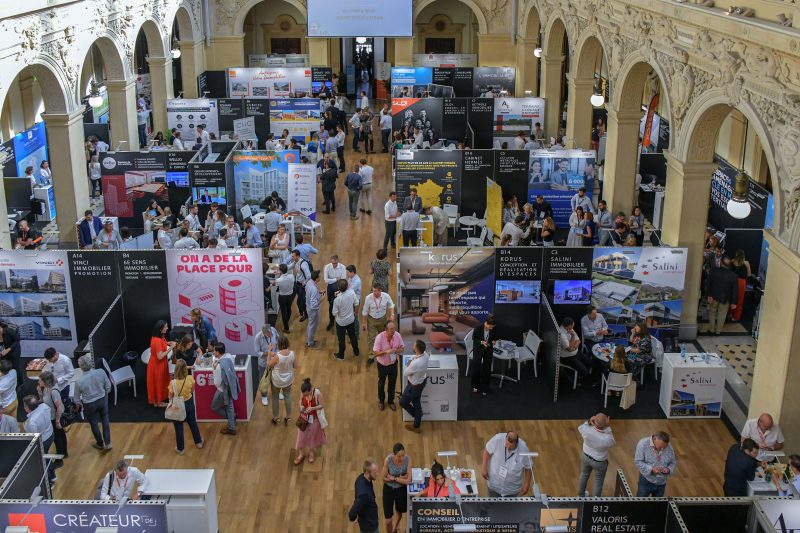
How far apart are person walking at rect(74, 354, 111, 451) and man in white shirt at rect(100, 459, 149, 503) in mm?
2346

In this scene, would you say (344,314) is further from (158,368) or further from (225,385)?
(158,368)

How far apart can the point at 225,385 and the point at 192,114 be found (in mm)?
13896

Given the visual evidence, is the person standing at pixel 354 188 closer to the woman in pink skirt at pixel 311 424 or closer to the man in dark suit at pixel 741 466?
the woman in pink skirt at pixel 311 424

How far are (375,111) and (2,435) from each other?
24761 millimetres

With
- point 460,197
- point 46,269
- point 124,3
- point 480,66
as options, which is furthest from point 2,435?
point 480,66

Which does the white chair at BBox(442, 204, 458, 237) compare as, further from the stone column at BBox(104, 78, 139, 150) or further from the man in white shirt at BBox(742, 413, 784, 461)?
the man in white shirt at BBox(742, 413, 784, 461)

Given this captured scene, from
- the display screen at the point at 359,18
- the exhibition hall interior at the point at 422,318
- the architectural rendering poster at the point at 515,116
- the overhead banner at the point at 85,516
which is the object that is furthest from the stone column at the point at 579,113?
the overhead banner at the point at 85,516

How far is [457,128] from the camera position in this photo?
2433cm

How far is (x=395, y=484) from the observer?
924 cm

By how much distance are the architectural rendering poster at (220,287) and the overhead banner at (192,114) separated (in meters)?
11.1

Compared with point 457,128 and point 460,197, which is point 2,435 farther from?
point 457,128

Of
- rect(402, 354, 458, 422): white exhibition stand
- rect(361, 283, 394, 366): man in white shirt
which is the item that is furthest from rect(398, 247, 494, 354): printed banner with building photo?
rect(402, 354, 458, 422): white exhibition stand

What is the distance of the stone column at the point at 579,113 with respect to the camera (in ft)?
67.0

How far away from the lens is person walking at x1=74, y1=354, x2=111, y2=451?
35.6ft
